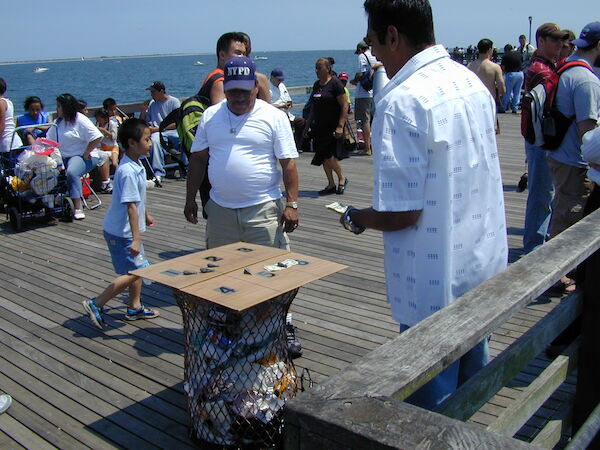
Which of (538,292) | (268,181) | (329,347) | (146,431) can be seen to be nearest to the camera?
(538,292)

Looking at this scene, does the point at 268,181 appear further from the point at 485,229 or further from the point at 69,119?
the point at 69,119

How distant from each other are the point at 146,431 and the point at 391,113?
2128 millimetres

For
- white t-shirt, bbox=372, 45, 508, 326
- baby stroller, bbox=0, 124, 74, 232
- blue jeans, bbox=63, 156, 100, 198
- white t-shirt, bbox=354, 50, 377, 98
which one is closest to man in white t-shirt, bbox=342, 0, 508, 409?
white t-shirt, bbox=372, 45, 508, 326

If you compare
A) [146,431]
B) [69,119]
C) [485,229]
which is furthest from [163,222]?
[485,229]

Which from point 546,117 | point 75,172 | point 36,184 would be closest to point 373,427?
point 546,117

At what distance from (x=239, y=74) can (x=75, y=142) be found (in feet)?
16.0

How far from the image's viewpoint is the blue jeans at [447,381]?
2154 mm

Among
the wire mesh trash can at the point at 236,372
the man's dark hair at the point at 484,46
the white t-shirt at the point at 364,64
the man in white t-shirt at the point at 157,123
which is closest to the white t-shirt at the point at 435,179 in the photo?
the wire mesh trash can at the point at 236,372

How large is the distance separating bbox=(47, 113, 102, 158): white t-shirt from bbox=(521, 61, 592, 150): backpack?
206 inches

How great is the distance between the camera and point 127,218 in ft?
14.4

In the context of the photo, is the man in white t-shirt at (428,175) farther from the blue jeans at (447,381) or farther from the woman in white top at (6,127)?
the woman in white top at (6,127)

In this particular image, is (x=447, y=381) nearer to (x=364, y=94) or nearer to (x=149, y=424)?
(x=149, y=424)

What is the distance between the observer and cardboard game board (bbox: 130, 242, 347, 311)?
248cm

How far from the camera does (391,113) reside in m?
1.97
